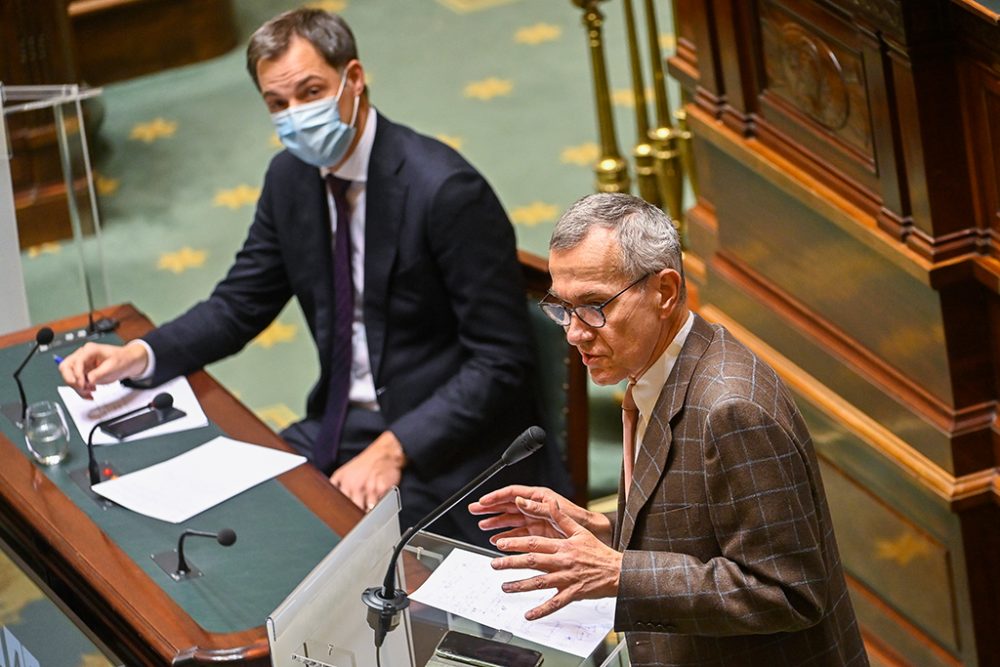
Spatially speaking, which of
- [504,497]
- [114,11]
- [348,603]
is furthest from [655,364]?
[114,11]

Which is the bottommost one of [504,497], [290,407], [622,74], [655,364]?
[290,407]

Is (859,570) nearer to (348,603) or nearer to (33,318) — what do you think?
(348,603)

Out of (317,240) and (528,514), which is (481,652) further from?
(317,240)

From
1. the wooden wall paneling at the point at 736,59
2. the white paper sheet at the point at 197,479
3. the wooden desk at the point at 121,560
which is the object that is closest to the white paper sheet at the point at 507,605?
the wooden desk at the point at 121,560

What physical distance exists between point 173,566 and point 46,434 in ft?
1.70

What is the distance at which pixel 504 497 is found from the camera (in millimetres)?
2334

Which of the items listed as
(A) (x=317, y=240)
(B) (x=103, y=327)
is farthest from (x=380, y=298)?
(B) (x=103, y=327)

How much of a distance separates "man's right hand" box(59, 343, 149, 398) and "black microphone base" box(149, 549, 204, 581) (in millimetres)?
621

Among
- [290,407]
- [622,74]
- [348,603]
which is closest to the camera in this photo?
[348,603]

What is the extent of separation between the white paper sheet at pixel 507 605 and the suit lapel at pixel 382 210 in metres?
1.12

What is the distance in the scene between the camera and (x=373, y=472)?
348 cm

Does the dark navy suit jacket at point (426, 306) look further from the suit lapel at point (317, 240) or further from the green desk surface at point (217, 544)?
the green desk surface at point (217, 544)

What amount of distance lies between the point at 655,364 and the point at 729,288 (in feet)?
5.37

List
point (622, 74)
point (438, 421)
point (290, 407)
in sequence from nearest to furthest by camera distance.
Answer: point (438, 421) → point (290, 407) → point (622, 74)
